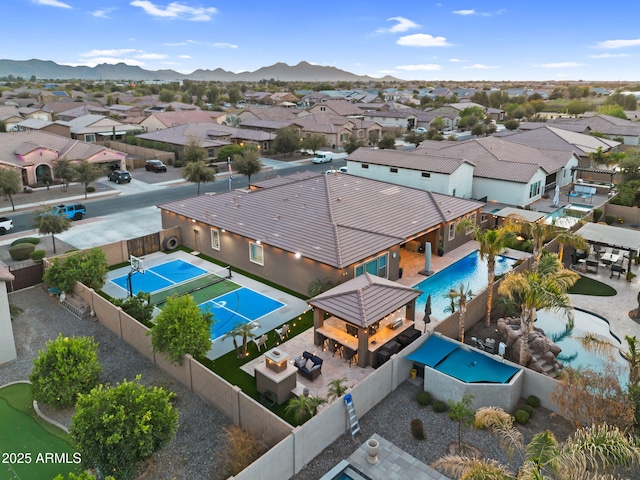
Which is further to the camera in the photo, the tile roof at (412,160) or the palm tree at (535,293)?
the tile roof at (412,160)

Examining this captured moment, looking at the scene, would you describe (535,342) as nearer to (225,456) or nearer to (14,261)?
(225,456)

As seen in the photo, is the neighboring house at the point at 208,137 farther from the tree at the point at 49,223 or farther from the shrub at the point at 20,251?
the shrub at the point at 20,251

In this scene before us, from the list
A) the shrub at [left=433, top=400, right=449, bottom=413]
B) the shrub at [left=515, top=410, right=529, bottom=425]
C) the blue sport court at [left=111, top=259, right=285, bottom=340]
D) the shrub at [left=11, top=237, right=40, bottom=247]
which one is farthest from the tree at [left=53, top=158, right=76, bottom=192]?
the shrub at [left=515, top=410, right=529, bottom=425]

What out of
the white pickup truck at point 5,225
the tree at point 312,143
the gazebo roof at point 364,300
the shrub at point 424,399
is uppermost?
the tree at point 312,143

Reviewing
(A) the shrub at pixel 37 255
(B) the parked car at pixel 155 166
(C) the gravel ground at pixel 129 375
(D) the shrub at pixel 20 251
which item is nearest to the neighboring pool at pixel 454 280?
(C) the gravel ground at pixel 129 375

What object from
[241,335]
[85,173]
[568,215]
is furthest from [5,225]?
[568,215]

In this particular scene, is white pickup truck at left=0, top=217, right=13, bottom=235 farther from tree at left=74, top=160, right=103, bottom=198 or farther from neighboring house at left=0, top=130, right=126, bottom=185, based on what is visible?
neighboring house at left=0, top=130, right=126, bottom=185

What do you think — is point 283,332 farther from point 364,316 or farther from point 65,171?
point 65,171
